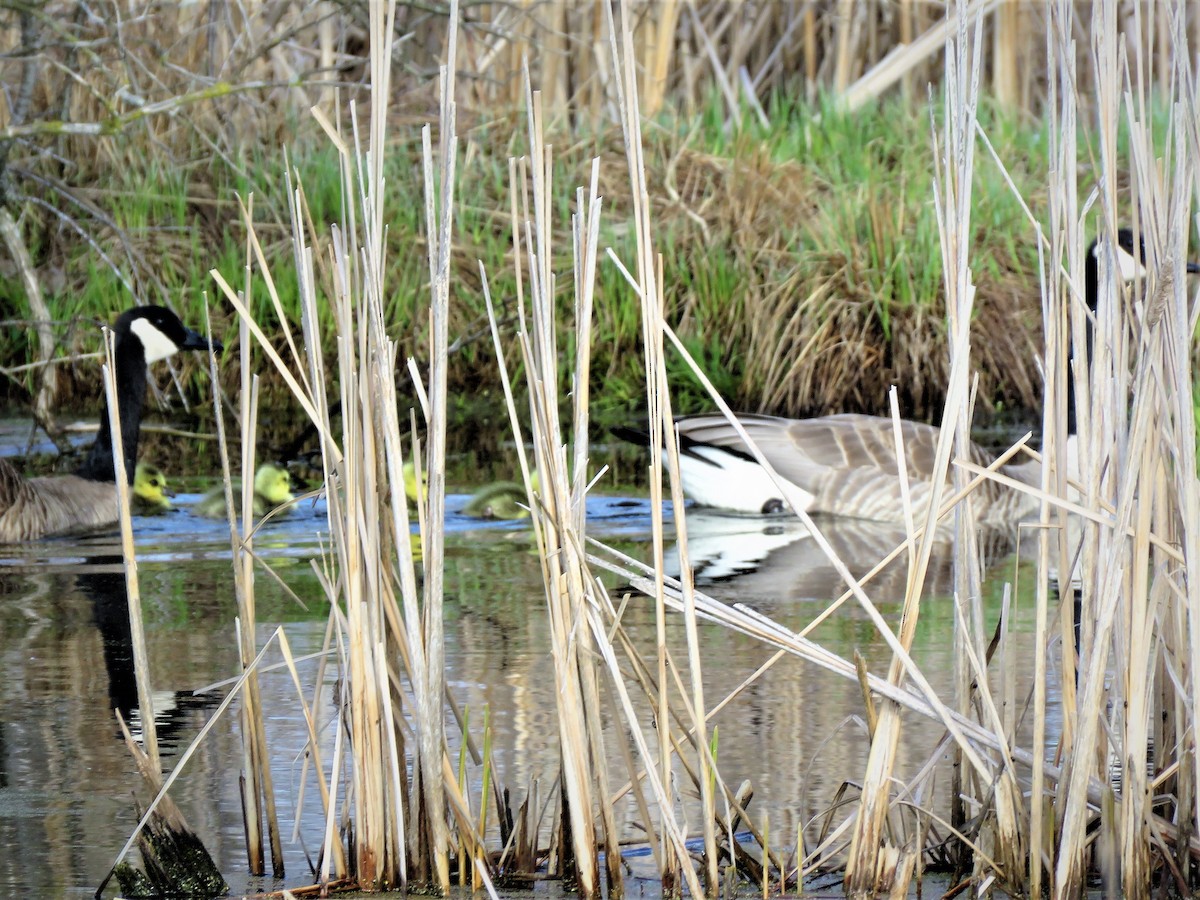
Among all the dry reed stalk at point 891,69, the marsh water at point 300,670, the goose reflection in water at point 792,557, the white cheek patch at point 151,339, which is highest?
the dry reed stalk at point 891,69

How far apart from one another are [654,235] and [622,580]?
543 centimetres

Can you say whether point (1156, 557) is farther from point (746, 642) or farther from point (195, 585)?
point (195, 585)

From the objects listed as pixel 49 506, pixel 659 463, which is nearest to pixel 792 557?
pixel 49 506

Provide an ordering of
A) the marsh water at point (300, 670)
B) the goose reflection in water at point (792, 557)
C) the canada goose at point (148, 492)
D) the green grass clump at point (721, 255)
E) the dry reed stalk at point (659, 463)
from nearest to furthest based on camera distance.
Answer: the dry reed stalk at point (659, 463) → the marsh water at point (300, 670) → the goose reflection in water at point (792, 557) → the canada goose at point (148, 492) → the green grass clump at point (721, 255)

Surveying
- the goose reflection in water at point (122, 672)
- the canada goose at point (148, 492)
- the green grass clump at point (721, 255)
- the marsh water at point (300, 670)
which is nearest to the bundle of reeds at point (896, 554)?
the marsh water at point (300, 670)

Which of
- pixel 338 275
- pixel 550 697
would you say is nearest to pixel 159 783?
pixel 338 275

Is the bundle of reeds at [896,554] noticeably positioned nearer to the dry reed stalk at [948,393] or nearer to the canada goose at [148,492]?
the dry reed stalk at [948,393]

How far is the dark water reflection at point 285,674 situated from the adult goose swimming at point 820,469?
52cm

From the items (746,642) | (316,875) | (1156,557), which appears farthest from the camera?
(746,642)

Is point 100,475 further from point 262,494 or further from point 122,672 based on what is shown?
A: point 122,672

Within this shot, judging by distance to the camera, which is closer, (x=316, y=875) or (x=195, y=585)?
(x=316, y=875)

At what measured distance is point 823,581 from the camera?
6.42 m

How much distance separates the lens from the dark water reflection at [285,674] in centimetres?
344

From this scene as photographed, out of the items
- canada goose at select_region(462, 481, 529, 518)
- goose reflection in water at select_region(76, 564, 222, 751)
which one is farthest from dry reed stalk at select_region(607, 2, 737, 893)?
canada goose at select_region(462, 481, 529, 518)
